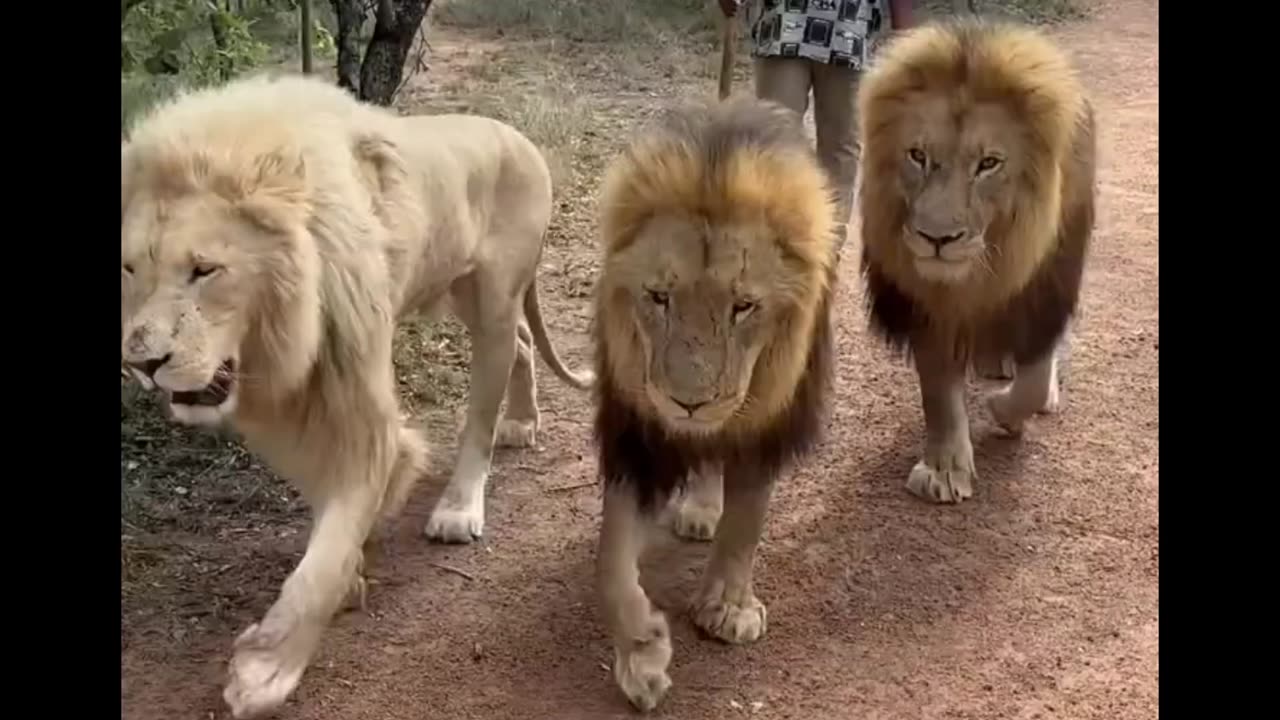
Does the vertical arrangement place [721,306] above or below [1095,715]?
above

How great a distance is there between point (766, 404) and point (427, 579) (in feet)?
3.47

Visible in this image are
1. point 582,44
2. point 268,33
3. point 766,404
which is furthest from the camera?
point 582,44

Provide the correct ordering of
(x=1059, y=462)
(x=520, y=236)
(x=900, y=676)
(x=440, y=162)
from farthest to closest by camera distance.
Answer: (x=1059, y=462), (x=520, y=236), (x=440, y=162), (x=900, y=676)

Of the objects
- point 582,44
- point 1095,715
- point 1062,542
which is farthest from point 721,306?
point 582,44

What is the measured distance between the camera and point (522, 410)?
155 inches

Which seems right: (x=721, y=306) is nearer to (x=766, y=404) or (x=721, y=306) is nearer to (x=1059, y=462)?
(x=766, y=404)

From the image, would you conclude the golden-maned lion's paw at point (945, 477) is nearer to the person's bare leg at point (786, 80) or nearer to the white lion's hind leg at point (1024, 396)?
the white lion's hind leg at point (1024, 396)

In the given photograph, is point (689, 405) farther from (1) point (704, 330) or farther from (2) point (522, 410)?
(2) point (522, 410)

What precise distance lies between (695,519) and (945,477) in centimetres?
72

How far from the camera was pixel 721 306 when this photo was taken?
242cm

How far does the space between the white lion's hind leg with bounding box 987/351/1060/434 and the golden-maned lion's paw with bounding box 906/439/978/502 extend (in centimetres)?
28

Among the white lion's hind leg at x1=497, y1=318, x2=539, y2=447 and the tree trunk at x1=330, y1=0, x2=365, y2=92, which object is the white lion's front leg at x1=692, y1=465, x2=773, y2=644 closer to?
the white lion's hind leg at x1=497, y1=318, x2=539, y2=447

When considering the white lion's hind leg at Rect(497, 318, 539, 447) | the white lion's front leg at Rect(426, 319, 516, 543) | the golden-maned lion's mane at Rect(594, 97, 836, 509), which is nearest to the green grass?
the white lion's hind leg at Rect(497, 318, 539, 447)

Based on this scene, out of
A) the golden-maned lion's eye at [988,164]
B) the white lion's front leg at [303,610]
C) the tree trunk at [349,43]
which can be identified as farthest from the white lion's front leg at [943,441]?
the tree trunk at [349,43]
